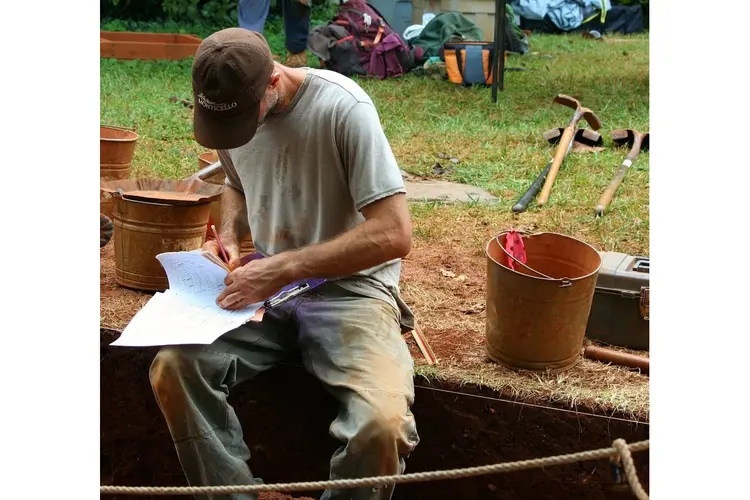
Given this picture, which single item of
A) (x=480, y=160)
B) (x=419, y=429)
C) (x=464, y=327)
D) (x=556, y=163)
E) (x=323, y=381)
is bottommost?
(x=419, y=429)

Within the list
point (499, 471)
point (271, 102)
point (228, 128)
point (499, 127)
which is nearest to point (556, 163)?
point (499, 127)

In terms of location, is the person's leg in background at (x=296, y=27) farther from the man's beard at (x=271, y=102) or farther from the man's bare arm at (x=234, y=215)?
the man's beard at (x=271, y=102)

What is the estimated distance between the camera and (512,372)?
3.68 metres

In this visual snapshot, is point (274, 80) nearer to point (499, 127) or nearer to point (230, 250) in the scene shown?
point (230, 250)

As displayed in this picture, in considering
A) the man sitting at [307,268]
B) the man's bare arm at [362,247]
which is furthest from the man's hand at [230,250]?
the man's bare arm at [362,247]

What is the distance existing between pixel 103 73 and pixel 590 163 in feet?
20.3

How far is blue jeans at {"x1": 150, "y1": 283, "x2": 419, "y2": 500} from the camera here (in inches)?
113

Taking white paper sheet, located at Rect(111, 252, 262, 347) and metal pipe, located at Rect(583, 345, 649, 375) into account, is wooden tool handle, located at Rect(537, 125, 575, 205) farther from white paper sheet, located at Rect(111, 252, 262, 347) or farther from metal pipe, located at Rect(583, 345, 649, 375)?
white paper sheet, located at Rect(111, 252, 262, 347)

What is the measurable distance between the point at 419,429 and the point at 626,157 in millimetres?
4126

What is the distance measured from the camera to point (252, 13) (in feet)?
34.4

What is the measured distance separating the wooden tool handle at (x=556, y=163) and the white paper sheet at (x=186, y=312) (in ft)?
10.5

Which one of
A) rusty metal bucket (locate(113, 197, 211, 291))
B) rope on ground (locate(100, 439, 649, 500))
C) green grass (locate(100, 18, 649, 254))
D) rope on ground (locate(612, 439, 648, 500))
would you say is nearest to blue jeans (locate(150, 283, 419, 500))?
rope on ground (locate(100, 439, 649, 500))

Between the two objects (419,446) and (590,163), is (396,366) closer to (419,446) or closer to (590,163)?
(419,446)

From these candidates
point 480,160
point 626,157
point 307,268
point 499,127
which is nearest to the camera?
point 307,268
